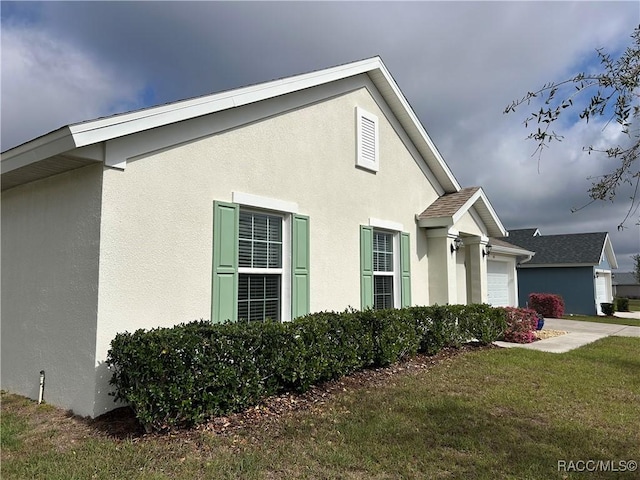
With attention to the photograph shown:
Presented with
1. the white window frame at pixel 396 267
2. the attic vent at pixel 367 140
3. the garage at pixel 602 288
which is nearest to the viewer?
the attic vent at pixel 367 140

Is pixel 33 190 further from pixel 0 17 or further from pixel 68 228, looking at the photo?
pixel 0 17

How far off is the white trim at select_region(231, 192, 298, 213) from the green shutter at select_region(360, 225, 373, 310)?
84.8 inches

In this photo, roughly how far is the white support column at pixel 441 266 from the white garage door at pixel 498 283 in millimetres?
5956

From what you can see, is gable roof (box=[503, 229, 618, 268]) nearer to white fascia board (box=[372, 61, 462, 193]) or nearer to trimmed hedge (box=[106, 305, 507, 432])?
white fascia board (box=[372, 61, 462, 193])

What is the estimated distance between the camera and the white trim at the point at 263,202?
22.7 feet

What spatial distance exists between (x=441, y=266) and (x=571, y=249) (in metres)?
20.5

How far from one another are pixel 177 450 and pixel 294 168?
512 cm

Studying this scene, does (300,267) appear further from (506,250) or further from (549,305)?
(549,305)

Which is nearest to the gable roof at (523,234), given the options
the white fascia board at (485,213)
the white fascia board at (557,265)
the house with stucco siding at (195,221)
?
the white fascia board at (557,265)

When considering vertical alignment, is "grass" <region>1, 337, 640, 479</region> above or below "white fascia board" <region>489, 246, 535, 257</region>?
below

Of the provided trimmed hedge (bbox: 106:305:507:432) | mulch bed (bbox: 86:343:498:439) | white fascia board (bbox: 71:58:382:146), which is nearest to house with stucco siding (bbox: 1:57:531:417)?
white fascia board (bbox: 71:58:382:146)

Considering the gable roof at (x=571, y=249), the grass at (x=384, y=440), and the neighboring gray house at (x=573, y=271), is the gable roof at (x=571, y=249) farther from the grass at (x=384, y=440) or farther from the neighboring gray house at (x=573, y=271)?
the grass at (x=384, y=440)

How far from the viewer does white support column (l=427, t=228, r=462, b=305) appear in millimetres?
11273

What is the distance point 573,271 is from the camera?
87.6ft
